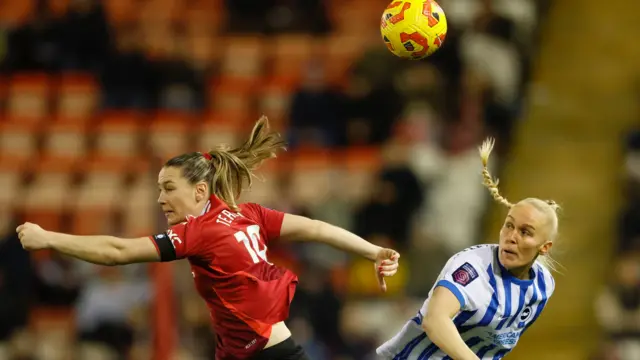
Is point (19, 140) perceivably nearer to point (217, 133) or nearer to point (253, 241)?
point (217, 133)

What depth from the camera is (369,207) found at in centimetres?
1015

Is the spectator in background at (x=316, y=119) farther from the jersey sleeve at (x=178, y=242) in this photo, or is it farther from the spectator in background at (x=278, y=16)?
the jersey sleeve at (x=178, y=242)

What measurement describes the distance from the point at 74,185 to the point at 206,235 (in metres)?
5.70

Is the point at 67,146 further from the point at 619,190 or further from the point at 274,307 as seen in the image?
the point at 274,307

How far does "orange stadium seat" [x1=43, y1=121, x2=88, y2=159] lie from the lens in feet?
36.8

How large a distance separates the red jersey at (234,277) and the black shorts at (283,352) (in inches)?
1.5

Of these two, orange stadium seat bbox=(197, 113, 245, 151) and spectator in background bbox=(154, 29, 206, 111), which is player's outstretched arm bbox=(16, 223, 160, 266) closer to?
orange stadium seat bbox=(197, 113, 245, 151)

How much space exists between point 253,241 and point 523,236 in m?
1.24

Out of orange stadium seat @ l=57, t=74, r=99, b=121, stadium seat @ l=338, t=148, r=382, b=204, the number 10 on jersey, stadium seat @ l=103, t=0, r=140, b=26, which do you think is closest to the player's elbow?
the number 10 on jersey

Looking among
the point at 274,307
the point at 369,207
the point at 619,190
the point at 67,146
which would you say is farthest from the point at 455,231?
the point at 274,307

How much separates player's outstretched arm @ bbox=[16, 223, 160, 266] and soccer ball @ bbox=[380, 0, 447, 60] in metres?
2.08

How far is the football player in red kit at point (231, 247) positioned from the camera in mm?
5137

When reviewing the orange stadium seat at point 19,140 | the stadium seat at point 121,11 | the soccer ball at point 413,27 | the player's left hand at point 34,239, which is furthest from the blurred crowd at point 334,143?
the player's left hand at point 34,239

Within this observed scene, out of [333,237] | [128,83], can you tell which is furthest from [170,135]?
[333,237]
